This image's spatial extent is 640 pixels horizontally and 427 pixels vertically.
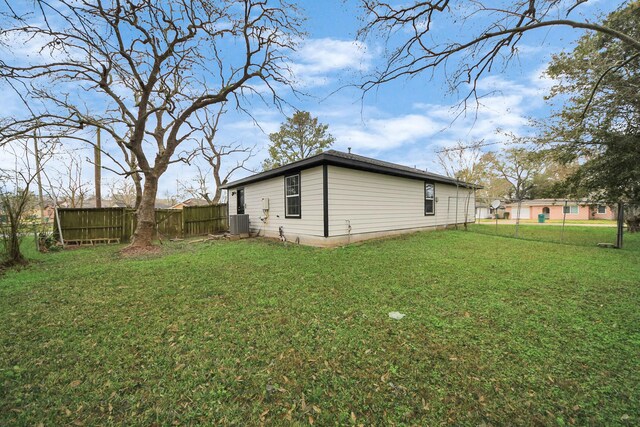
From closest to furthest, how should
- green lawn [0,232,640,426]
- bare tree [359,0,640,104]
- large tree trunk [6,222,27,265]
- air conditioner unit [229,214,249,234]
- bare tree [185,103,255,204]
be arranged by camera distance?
green lawn [0,232,640,426], bare tree [359,0,640,104], large tree trunk [6,222,27,265], air conditioner unit [229,214,249,234], bare tree [185,103,255,204]

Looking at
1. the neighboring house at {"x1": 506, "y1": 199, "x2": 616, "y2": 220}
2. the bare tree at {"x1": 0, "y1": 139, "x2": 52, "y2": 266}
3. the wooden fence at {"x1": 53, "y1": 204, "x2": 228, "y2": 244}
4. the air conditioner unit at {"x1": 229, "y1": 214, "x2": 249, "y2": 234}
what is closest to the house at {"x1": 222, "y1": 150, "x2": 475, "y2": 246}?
the air conditioner unit at {"x1": 229, "y1": 214, "x2": 249, "y2": 234}

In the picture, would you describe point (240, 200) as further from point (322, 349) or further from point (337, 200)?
point (322, 349)

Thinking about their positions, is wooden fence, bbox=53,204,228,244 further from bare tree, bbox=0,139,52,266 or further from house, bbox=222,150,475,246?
bare tree, bbox=0,139,52,266

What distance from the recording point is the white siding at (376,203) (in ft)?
25.3

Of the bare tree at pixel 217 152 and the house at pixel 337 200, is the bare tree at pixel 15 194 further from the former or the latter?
the bare tree at pixel 217 152

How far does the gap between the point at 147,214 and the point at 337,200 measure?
6059mm

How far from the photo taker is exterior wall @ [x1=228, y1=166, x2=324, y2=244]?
25.1 feet

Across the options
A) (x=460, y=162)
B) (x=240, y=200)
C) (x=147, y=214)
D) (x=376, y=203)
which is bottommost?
(x=147, y=214)

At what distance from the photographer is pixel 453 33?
12.2 feet

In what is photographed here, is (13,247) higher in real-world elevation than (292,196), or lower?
lower

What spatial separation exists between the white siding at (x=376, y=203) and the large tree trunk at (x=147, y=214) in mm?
5695

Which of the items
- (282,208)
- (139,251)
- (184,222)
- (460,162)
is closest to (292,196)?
(282,208)

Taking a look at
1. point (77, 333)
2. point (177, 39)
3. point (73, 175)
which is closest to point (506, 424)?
point (77, 333)

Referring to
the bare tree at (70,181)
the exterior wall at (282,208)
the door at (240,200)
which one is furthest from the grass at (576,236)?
the bare tree at (70,181)
